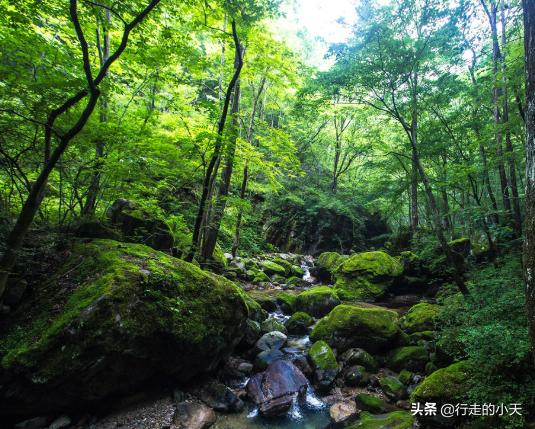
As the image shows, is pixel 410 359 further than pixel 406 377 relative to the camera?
Yes

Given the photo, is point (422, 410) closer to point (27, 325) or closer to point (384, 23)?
point (27, 325)

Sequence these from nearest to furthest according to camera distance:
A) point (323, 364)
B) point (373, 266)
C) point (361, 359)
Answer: point (323, 364) → point (361, 359) → point (373, 266)

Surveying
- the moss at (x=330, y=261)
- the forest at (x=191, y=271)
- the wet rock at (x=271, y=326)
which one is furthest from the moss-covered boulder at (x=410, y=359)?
the moss at (x=330, y=261)

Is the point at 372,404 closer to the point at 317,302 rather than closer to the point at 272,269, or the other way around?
the point at 317,302

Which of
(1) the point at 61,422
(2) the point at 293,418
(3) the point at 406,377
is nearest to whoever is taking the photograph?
(1) the point at 61,422

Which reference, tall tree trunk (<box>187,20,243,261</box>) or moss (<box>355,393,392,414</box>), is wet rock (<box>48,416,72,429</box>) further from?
moss (<box>355,393,392,414</box>)

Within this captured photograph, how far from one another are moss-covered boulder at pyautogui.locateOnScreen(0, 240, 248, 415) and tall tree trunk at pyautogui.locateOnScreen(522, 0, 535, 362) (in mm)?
4318

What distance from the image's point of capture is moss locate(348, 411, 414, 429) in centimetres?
414

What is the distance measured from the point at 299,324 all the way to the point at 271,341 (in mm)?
1576

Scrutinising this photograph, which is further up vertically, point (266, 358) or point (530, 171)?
point (530, 171)

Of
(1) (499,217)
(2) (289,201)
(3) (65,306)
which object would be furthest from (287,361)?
(2) (289,201)

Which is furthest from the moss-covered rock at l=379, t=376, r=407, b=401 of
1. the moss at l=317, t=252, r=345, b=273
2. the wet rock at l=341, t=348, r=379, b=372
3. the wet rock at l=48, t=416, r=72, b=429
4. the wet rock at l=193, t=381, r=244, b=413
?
the moss at l=317, t=252, r=345, b=273

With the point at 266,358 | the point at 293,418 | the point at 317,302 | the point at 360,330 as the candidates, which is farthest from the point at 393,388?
the point at 317,302

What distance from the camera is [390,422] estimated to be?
4.20 m
